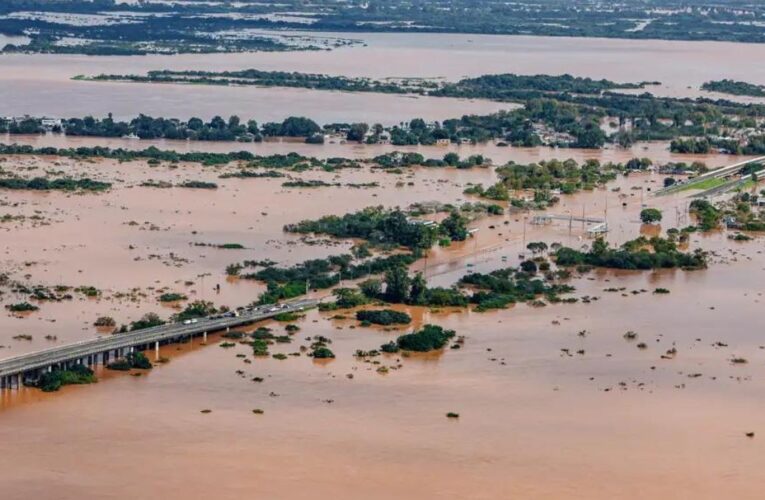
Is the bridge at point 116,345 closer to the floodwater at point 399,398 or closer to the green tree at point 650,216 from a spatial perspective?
the floodwater at point 399,398

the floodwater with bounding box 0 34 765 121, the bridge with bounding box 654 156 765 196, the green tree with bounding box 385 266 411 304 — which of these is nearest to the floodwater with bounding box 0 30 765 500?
the green tree with bounding box 385 266 411 304

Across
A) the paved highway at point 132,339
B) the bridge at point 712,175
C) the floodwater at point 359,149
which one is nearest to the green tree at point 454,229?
the paved highway at point 132,339

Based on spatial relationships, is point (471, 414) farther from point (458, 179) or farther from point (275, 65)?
point (275, 65)

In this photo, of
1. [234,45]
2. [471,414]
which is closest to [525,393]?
[471,414]

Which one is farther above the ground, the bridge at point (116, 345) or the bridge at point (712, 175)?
the bridge at point (116, 345)

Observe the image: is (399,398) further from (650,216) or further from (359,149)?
(359,149)

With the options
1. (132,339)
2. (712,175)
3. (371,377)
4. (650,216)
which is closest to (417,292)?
(371,377)

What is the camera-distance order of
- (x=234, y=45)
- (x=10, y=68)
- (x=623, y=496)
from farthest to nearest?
1. (x=234, y=45)
2. (x=10, y=68)
3. (x=623, y=496)
